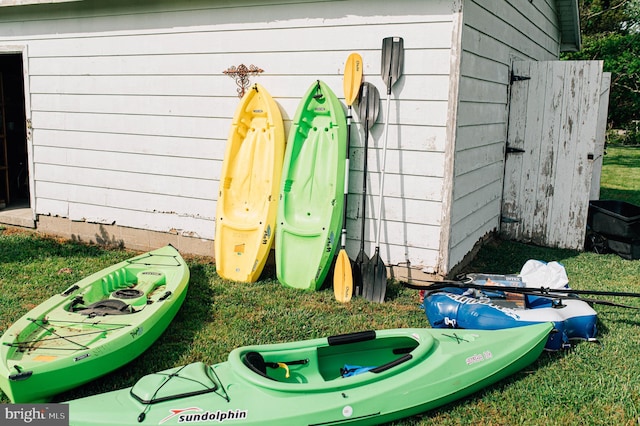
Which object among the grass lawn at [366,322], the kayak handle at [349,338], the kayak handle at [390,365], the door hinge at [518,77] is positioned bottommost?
the grass lawn at [366,322]

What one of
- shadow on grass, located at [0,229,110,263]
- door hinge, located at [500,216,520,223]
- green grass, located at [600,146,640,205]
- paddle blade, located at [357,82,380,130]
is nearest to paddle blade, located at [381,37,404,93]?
paddle blade, located at [357,82,380,130]

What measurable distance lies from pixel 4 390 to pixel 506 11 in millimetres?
5804

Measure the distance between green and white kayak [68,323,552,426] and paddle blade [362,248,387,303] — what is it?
133 centimetres

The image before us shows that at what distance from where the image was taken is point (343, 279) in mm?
5090

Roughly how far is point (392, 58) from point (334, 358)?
2.72 meters

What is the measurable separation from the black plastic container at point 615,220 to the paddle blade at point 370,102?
3.29m

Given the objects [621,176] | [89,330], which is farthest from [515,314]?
[621,176]

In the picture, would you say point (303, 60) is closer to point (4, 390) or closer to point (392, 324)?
point (392, 324)

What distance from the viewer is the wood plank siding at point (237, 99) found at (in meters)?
5.08

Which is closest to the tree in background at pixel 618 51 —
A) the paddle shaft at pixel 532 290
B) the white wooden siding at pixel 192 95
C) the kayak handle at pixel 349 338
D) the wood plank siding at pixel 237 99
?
the wood plank siding at pixel 237 99

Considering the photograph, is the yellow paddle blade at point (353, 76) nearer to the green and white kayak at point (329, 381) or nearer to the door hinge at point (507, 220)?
A: the green and white kayak at point (329, 381)

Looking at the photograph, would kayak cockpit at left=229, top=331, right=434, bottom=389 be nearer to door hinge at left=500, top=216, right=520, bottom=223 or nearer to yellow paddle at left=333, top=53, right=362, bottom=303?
yellow paddle at left=333, top=53, right=362, bottom=303

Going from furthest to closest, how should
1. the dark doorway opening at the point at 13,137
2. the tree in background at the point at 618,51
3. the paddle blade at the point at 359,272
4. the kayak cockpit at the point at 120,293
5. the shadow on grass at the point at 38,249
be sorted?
the tree in background at the point at 618,51 < the dark doorway opening at the point at 13,137 < the shadow on grass at the point at 38,249 < the paddle blade at the point at 359,272 < the kayak cockpit at the point at 120,293

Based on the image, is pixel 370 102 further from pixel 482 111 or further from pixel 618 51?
pixel 618 51
